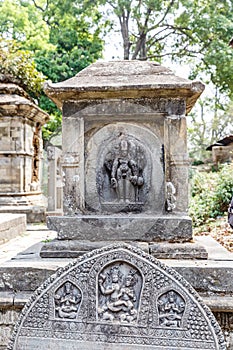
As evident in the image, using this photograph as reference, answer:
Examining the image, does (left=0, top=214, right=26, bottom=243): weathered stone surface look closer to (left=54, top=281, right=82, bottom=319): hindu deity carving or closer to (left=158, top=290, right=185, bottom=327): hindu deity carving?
(left=54, top=281, right=82, bottom=319): hindu deity carving

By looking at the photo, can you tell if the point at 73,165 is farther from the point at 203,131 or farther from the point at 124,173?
the point at 203,131

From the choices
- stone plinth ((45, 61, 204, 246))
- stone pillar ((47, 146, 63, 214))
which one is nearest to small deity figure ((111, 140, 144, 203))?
stone plinth ((45, 61, 204, 246))

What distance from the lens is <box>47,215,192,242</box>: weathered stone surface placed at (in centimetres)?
366

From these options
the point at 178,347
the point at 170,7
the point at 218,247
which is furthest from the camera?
the point at 170,7

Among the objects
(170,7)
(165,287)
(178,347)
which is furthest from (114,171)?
(170,7)

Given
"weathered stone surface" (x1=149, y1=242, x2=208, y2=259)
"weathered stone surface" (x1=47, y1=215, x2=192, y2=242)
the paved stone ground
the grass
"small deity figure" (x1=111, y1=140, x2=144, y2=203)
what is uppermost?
"small deity figure" (x1=111, y1=140, x2=144, y2=203)

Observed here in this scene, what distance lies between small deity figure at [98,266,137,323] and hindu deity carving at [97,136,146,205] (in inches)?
62.4

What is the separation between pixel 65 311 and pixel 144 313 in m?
0.53

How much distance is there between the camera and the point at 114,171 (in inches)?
153

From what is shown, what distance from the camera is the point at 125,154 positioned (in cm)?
387

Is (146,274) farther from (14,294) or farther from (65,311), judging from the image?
(14,294)

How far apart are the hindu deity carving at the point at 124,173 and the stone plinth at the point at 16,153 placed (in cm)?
484

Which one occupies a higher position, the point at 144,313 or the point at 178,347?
the point at 144,313

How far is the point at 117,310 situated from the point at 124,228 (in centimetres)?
139
